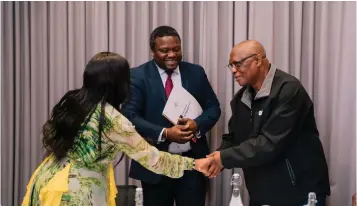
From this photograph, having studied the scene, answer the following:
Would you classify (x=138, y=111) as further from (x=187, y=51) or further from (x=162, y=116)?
(x=187, y=51)

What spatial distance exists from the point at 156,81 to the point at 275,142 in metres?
0.82

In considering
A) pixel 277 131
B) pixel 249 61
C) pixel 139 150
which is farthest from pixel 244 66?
pixel 139 150

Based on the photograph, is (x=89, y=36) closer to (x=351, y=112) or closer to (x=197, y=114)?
(x=197, y=114)

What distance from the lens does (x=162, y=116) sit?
2848mm

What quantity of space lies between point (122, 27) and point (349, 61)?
59.0 inches

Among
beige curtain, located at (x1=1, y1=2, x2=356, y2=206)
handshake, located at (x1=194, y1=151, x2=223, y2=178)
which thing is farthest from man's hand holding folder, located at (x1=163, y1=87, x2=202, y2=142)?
beige curtain, located at (x1=1, y1=2, x2=356, y2=206)

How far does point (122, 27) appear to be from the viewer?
135 inches

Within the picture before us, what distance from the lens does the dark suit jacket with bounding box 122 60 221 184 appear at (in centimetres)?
278

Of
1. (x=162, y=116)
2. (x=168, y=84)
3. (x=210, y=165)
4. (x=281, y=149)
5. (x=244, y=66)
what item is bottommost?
(x=210, y=165)

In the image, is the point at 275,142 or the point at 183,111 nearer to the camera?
the point at 275,142

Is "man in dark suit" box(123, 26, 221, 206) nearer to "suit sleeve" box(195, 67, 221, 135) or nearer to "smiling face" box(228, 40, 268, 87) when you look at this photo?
"suit sleeve" box(195, 67, 221, 135)

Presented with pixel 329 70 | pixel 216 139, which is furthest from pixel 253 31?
pixel 216 139

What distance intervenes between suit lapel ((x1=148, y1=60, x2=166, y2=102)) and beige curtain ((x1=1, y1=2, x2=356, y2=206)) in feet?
1.62

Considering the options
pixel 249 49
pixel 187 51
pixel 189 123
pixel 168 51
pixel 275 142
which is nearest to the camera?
pixel 275 142
